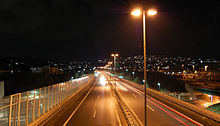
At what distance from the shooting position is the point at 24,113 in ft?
33.2

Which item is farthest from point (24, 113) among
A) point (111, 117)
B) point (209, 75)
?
point (209, 75)

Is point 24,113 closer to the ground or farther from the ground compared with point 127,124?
farther from the ground

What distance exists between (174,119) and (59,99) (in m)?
13.7

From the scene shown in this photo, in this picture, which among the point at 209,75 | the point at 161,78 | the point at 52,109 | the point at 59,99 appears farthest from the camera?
the point at 161,78

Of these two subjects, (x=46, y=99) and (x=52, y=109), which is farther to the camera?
(x=52, y=109)

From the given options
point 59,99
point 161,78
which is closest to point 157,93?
point 59,99

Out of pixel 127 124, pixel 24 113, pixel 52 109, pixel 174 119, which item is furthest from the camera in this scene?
pixel 52 109

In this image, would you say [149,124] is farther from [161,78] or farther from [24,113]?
[161,78]

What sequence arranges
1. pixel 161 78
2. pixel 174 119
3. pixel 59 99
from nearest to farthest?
pixel 174 119 → pixel 59 99 → pixel 161 78

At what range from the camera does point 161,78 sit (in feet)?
262

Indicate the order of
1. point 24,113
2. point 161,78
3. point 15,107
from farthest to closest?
point 161,78 → point 24,113 → point 15,107

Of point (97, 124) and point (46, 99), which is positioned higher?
point (46, 99)

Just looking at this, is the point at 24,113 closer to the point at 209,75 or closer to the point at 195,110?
the point at 195,110

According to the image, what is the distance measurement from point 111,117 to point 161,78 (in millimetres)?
71731
